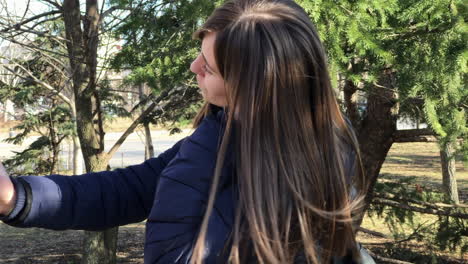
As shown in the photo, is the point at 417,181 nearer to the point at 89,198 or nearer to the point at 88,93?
the point at 88,93

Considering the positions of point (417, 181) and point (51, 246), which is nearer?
point (51, 246)

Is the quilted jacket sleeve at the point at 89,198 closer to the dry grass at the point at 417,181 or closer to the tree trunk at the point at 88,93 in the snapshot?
the dry grass at the point at 417,181

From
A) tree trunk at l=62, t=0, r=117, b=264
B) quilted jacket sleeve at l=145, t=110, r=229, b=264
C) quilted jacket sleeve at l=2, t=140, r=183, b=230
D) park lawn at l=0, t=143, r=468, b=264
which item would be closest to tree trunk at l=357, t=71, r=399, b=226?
park lawn at l=0, t=143, r=468, b=264

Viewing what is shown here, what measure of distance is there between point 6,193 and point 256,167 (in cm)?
49

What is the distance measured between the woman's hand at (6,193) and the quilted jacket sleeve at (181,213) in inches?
11.8

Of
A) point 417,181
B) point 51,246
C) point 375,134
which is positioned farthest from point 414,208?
point 417,181

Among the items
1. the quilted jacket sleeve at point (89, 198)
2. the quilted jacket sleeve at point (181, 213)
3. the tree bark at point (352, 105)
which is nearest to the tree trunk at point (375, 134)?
the tree bark at point (352, 105)

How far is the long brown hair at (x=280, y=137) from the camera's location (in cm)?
96

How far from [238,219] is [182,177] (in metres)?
0.13

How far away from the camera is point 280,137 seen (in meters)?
1.01

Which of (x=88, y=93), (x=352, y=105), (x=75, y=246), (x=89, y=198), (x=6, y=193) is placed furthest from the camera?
(x=75, y=246)

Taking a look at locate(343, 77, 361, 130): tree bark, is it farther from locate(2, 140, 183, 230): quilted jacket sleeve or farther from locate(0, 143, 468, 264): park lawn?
locate(2, 140, 183, 230): quilted jacket sleeve

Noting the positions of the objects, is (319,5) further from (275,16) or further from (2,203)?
(2,203)

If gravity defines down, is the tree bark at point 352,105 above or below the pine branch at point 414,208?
above
